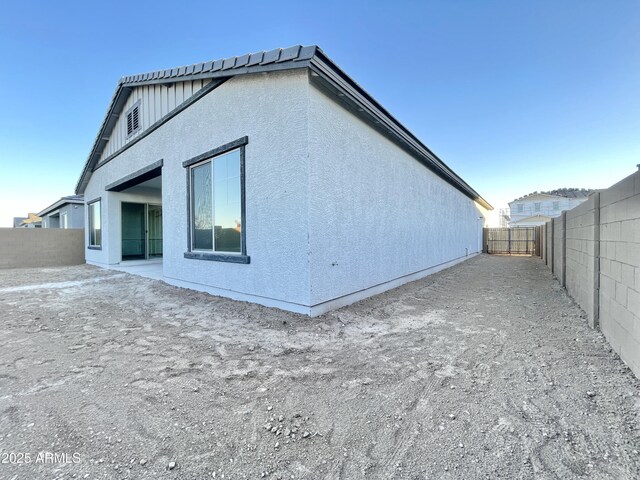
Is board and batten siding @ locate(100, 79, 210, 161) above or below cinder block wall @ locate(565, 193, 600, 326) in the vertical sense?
above

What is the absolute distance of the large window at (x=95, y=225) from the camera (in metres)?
12.0

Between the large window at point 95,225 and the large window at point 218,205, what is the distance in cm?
776

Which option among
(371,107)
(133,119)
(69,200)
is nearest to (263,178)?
(371,107)

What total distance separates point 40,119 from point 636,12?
863 inches

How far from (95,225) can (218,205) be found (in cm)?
960

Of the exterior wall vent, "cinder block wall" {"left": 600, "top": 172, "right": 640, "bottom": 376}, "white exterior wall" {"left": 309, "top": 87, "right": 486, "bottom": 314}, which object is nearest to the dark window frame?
"white exterior wall" {"left": 309, "top": 87, "right": 486, "bottom": 314}

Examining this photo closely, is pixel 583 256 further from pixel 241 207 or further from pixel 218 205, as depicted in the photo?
pixel 218 205

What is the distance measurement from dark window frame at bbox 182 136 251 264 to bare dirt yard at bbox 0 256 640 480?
4.34 feet

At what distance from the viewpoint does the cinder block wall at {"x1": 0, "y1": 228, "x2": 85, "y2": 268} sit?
1311 centimetres

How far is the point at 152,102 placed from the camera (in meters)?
8.32

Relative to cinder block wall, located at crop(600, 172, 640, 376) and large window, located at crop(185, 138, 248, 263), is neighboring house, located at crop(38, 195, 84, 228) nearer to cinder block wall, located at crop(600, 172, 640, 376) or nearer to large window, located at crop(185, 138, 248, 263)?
large window, located at crop(185, 138, 248, 263)

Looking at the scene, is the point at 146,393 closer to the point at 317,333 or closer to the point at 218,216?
the point at 317,333

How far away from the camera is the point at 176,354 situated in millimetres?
3354

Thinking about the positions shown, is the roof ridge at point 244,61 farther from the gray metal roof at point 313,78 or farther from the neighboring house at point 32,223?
the neighboring house at point 32,223
